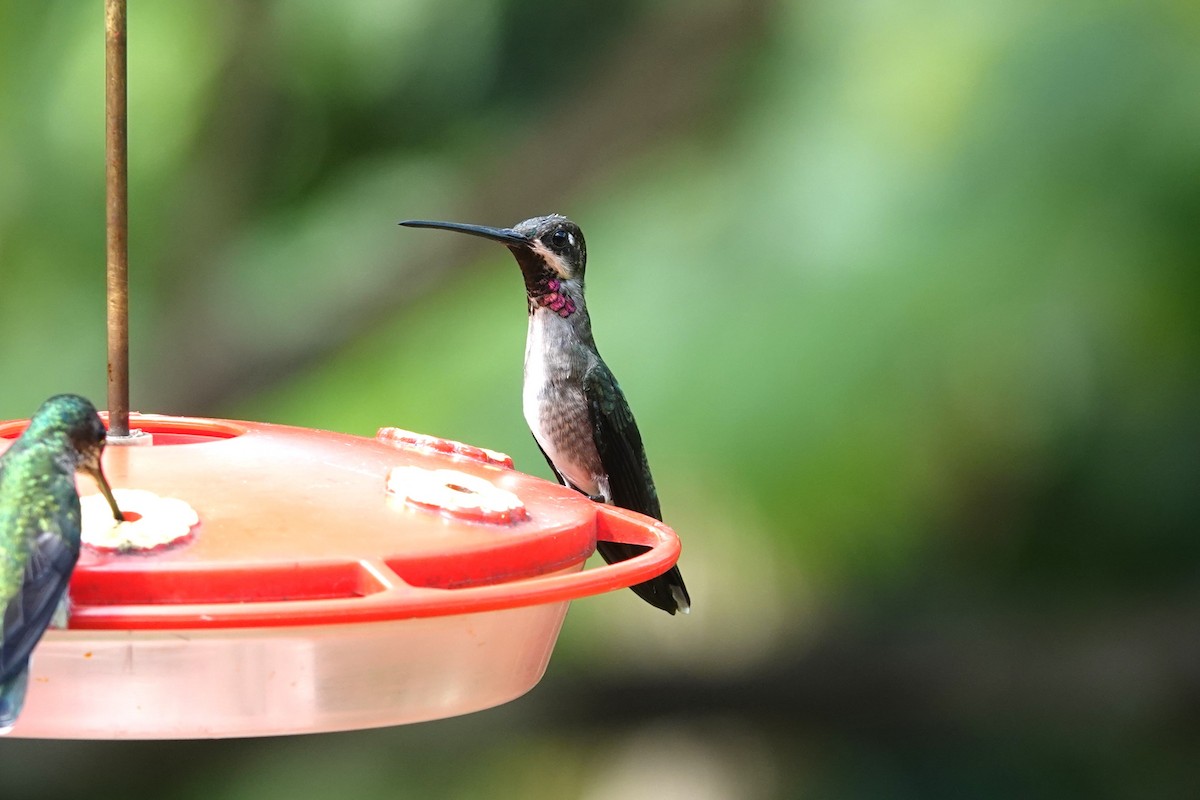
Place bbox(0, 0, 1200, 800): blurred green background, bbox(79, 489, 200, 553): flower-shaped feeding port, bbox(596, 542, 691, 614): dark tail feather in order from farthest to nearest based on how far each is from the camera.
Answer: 1. bbox(0, 0, 1200, 800): blurred green background
2. bbox(596, 542, 691, 614): dark tail feather
3. bbox(79, 489, 200, 553): flower-shaped feeding port

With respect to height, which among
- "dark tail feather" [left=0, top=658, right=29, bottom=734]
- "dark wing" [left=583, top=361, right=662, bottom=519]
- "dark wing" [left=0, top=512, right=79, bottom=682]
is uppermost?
"dark wing" [left=0, top=512, right=79, bottom=682]

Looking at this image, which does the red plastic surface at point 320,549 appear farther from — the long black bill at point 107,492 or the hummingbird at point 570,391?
the hummingbird at point 570,391

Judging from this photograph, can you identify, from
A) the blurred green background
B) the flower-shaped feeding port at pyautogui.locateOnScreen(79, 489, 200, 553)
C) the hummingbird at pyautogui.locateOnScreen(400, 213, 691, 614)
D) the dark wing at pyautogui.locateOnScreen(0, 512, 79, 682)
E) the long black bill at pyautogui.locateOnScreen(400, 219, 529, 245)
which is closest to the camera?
the dark wing at pyautogui.locateOnScreen(0, 512, 79, 682)

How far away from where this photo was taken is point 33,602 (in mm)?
1304

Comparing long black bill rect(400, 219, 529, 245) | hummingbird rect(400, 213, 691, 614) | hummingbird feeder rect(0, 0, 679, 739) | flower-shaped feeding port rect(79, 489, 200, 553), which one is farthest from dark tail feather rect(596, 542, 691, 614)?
flower-shaped feeding port rect(79, 489, 200, 553)

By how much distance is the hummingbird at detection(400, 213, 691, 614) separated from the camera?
3.39 m

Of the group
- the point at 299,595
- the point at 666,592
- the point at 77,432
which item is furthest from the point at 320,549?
the point at 666,592

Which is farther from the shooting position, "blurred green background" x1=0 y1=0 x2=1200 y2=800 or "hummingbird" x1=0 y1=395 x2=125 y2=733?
"blurred green background" x1=0 y1=0 x2=1200 y2=800

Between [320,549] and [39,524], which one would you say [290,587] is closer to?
[320,549]

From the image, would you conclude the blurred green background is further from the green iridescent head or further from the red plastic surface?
the green iridescent head

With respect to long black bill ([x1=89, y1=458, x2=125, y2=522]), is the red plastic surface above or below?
below

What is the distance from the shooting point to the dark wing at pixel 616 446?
3.40 meters

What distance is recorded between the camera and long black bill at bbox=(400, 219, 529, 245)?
275 cm

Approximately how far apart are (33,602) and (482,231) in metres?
1.73
